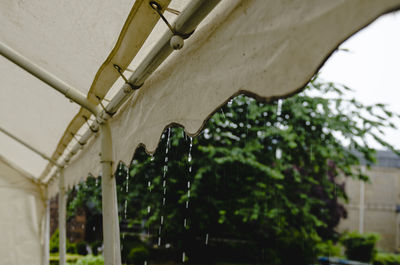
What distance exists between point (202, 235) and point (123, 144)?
358 inches

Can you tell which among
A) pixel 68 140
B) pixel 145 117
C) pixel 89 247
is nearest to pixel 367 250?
pixel 89 247

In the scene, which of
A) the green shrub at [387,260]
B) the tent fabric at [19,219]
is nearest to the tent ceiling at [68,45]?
the tent fabric at [19,219]

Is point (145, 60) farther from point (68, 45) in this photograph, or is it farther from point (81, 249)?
point (81, 249)

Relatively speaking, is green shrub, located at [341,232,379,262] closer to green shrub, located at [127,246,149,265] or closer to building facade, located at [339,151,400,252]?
green shrub, located at [127,246,149,265]

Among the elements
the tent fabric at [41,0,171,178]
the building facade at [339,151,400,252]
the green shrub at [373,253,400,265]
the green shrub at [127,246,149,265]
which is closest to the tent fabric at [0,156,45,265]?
the tent fabric at [41,0,171,178]

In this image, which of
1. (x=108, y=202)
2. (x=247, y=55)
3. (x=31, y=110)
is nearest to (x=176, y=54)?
(x=247, y=55)

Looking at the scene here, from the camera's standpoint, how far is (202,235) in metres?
10.5

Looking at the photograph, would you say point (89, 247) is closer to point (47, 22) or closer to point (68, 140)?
point (68, 140)

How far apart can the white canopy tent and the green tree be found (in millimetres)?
5572

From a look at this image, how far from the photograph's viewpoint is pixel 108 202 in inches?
91.0

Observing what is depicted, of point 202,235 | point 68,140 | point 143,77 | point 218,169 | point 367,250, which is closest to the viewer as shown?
point 143,77

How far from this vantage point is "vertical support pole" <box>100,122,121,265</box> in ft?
7.35

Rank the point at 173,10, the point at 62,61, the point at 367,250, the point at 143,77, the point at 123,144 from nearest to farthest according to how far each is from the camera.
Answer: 1. the point at 173,10
2. the point at 143,77
3. the point at 123,144
4. the point at 62,61
5. the point at 367,250

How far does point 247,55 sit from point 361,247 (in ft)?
52.5
